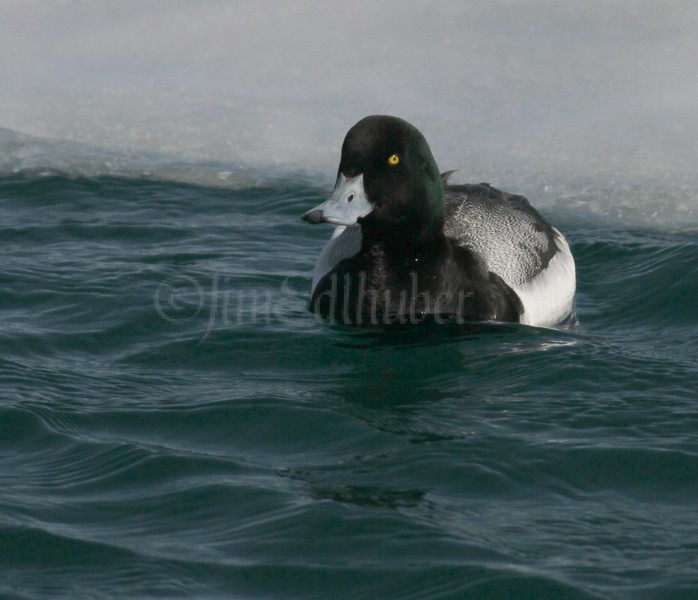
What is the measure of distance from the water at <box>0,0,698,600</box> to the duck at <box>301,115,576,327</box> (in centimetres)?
18

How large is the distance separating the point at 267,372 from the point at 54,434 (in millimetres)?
1268

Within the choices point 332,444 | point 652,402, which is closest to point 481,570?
point 332,444

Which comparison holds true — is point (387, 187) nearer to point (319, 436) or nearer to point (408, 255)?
point (408, 255)

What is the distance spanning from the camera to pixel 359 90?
36.5 ft

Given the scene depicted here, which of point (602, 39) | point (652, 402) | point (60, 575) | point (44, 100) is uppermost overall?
point (602, 39)

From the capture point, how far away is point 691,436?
5363 mm

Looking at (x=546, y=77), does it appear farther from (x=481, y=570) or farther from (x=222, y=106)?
(x=481, y=570)

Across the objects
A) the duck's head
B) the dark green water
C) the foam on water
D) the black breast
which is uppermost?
the foam on water

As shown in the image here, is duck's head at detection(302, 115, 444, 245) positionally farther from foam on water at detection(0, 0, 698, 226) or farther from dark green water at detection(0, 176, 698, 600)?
foam on water at detection(0, 0, 698, 226)

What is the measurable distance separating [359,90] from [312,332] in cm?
468

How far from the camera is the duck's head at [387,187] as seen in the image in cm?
649

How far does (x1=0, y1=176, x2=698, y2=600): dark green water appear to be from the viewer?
164 inches

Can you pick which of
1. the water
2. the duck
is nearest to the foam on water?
the water

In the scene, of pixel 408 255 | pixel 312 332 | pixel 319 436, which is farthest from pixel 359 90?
pixel 319 436
